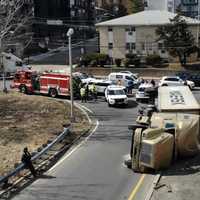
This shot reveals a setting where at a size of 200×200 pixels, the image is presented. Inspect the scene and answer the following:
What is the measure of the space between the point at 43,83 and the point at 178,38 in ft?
81.6

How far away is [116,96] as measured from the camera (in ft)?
136

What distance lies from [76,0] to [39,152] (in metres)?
97.0

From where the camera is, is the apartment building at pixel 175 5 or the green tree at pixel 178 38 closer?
the green tree at pixel 178 38

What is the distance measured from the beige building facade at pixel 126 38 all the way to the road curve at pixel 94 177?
4785 cm

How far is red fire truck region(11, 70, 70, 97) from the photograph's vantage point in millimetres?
45688

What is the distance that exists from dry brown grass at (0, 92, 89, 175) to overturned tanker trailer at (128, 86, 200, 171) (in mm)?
5602

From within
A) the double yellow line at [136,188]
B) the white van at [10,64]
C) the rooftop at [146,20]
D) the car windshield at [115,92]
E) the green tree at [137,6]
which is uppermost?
the green tree at [137,6]

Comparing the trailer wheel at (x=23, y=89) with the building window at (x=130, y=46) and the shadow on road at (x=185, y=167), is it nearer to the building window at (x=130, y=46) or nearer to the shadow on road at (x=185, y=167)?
the shadow on road at (x=185, y=167)

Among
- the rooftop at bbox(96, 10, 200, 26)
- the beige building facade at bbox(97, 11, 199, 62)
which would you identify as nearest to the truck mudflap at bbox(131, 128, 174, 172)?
the rooftop at bbox(96, 10, 200, 26)

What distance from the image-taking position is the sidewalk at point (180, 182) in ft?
60.3

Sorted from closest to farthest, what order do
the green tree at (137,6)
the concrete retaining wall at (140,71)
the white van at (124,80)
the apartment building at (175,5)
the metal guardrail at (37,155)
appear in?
the metal guardrail at (37,155)
the white van at (124,80)
the concrete retaining wall at (140,71)
the green tree at (137,6)
the apartment building at (175,5)

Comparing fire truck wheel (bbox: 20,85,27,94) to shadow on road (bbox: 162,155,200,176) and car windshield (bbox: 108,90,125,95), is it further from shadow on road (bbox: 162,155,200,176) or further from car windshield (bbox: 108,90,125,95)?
shadow on road (bbox: 162,155,200,176)

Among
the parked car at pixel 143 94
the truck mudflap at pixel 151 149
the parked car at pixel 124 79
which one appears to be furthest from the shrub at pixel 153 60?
the truck mudflap at pixel 151 149

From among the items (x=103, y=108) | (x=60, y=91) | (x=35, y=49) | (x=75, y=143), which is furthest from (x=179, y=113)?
(x=35, y=49)
